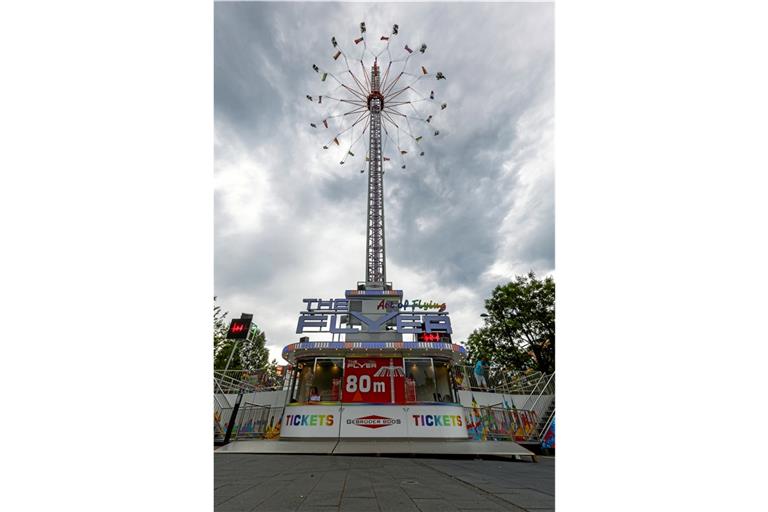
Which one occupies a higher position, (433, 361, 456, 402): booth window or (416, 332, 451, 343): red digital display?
(416, 332, 451, 343): red digital display

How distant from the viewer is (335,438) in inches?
614

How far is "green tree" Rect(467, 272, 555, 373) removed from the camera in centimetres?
2794

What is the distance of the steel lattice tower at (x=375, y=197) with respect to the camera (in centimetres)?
2362

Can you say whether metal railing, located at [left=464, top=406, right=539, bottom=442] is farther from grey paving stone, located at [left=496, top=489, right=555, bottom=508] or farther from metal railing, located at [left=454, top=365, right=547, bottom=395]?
grey paving stone, located at [left=496, top=489, right=555, bottom=508]

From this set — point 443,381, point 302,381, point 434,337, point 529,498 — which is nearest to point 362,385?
point 302,381

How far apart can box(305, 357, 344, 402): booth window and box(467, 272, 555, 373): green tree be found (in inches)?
616

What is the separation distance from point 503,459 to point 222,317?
89.4ft

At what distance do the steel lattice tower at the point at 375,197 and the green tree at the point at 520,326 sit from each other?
11312 mm

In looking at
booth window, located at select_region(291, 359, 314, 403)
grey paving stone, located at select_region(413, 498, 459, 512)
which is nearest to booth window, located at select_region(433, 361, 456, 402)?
booth window, located at select_region(291, 359, 314, 403)

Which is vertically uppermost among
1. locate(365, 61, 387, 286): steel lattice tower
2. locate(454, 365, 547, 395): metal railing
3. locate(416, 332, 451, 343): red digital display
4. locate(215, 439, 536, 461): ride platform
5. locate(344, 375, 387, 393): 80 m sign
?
locate(365, 61, 387, 286): steel lattice tower

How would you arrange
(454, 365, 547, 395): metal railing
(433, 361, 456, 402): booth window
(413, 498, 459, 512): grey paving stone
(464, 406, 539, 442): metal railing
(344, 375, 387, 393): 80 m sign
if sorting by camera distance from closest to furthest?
(413, 498, 459, 512): grey paving stone
(344, 375, 387, 393): 80 m sign
(433, 361, 456, 402): booth window
(464, 406, 539, 442): metal railing
(454, 365, 547, 395): metal railing

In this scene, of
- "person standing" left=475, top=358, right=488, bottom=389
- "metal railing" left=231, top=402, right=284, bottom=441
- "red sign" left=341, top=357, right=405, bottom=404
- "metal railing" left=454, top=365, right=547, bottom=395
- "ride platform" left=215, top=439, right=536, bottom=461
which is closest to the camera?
"ride platform" left=215, top=439, right=536, bottom=461

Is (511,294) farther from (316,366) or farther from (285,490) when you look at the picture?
(285,490)

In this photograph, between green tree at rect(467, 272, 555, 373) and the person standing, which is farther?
green tree at rect(467, 272, 555, 373)
